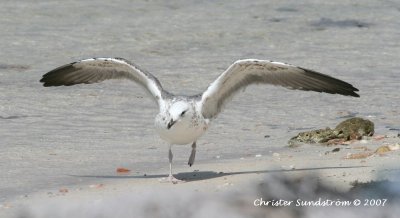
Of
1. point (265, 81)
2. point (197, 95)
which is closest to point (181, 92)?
point (265, 81)

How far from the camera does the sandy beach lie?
347 inches

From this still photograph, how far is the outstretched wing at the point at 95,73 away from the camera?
10.5 meters

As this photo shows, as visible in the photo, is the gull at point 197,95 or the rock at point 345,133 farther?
the rock at point 345,133

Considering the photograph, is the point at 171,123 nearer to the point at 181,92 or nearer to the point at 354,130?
the point at 354,130

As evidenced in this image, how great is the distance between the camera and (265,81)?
1041 cm

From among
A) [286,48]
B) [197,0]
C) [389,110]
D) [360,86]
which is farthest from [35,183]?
[197,0]

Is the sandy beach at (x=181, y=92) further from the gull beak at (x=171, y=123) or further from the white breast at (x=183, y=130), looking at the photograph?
the gull beak at (x=171, y=123)

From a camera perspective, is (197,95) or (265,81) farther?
(265,81)

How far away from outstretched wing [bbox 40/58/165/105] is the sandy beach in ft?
2.53

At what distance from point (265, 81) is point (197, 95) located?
735mm

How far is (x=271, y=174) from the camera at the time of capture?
924 centimetres

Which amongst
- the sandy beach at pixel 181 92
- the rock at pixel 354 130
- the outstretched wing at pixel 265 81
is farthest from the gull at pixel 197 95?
the rock at pixel 354 130

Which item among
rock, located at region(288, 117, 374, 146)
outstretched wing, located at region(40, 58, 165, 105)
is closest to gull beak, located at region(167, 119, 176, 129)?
outstretched wing, located at region(40, 58, 165, 105)

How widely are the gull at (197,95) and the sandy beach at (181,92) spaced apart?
478 mm
